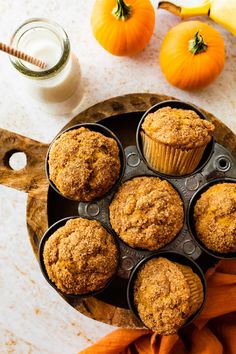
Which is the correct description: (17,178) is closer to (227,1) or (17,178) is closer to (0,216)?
(0,216)

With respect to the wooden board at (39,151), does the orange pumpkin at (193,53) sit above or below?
above

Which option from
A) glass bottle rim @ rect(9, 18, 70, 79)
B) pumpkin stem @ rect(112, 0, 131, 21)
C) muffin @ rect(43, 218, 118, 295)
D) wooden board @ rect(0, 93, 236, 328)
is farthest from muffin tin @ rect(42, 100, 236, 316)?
pumpkin stem @ rect(112, 0, 131, 21)

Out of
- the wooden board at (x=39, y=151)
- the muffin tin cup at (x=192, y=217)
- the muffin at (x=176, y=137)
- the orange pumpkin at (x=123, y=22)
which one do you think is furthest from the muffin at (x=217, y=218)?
the orange pumpkin at (x=123, y=22)

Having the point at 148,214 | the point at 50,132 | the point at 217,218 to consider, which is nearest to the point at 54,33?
the point at 50,132

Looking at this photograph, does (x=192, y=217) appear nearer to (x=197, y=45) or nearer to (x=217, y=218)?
(x=217, y=218)

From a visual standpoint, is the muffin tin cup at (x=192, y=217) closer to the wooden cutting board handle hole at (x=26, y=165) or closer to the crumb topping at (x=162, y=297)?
the crumb topping at (x=162, y=297)

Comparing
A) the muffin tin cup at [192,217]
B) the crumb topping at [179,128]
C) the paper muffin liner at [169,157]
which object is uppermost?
the crumb topping at [179,128]
